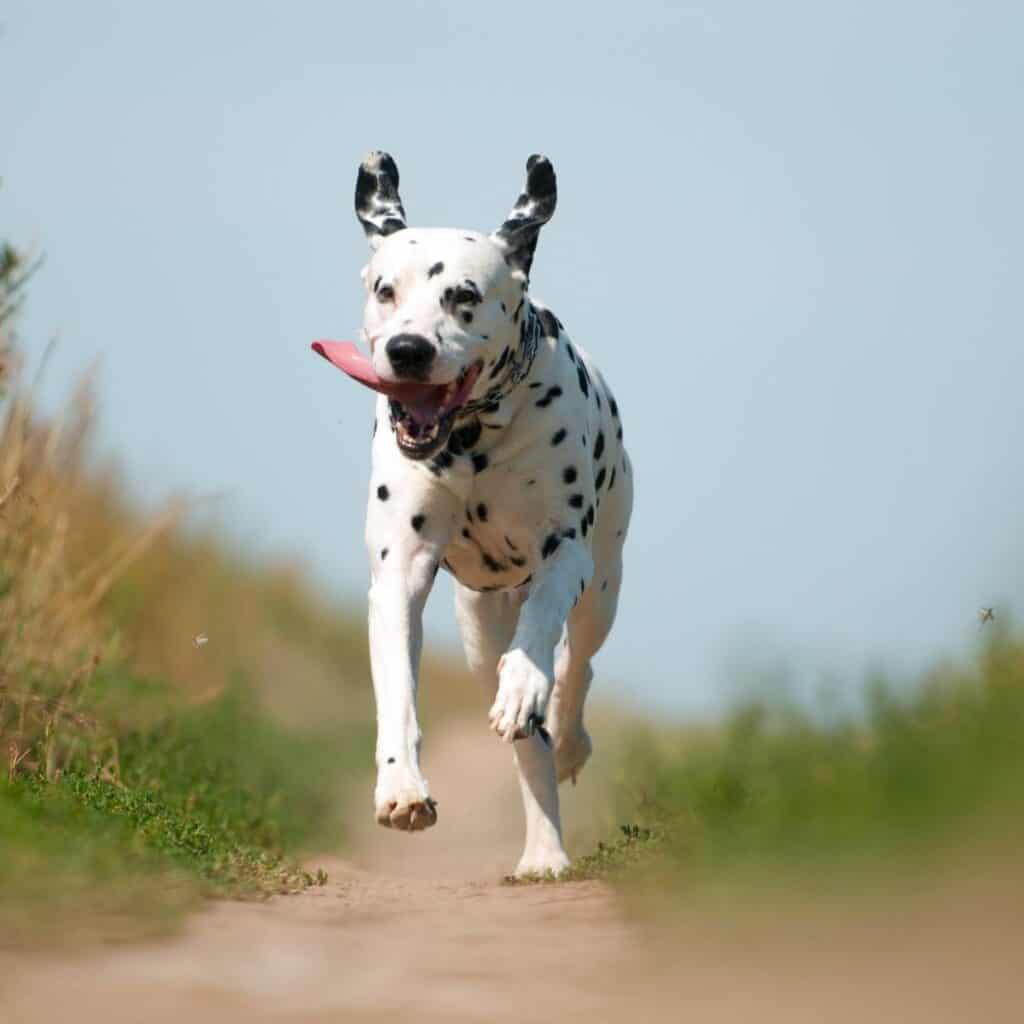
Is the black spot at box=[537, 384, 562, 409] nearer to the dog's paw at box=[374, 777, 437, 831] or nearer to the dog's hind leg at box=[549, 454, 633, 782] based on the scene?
the dog's hind leg at box=[549, 454, 633, 782]

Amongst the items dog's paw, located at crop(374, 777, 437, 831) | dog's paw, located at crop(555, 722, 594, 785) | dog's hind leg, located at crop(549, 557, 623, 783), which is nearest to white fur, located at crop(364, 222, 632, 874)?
dog's paw, located at crop(374, 777, 437, 831)

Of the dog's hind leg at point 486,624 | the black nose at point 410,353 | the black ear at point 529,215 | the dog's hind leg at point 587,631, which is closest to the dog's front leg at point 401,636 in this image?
the black nose at point 410,353

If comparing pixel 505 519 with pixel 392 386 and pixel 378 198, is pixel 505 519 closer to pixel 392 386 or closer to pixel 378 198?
pixel 392 386

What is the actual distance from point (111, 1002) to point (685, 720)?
245 inches

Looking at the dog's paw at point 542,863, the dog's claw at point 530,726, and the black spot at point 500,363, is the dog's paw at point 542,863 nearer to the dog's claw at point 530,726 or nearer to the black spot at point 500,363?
the dog's claw at point 530,726

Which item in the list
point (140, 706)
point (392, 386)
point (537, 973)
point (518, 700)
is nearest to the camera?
point (537, 973)

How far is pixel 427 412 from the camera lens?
6.75 meters

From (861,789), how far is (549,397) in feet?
8.14

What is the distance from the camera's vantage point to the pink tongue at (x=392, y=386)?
265 inches

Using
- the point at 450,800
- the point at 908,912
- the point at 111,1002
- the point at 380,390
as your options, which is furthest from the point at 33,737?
the point at 450,800

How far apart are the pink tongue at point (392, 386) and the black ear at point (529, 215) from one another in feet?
2.36

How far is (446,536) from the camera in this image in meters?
7.24

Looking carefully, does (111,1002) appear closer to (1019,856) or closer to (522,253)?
(1019,856)

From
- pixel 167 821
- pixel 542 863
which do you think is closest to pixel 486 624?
pixel 542 863
